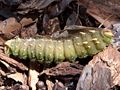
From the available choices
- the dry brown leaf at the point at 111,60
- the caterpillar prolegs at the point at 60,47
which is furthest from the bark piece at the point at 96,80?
the caterpillar prolegs at the point at 60,47

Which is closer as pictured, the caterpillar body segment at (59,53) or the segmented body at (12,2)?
the caterpillar body segment at (59,53)

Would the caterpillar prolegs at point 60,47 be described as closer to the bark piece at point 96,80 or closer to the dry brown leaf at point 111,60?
the dry brown leaf at point 111,60

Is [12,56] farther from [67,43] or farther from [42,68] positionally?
[67,43]

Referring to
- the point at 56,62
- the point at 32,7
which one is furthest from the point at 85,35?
the point at 32,7

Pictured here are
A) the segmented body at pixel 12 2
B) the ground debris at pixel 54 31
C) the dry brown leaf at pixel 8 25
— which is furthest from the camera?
the dry brown leaf at pixel 8 25

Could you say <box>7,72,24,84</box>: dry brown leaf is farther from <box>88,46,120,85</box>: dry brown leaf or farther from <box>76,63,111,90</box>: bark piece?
<box>88,46,120,85</box>: dry brown leaf

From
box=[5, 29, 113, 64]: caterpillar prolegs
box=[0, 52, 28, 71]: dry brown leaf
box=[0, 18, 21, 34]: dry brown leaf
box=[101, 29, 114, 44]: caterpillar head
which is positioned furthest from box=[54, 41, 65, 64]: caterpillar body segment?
box=[0, 18, 21, 34]: dry brown leaf
